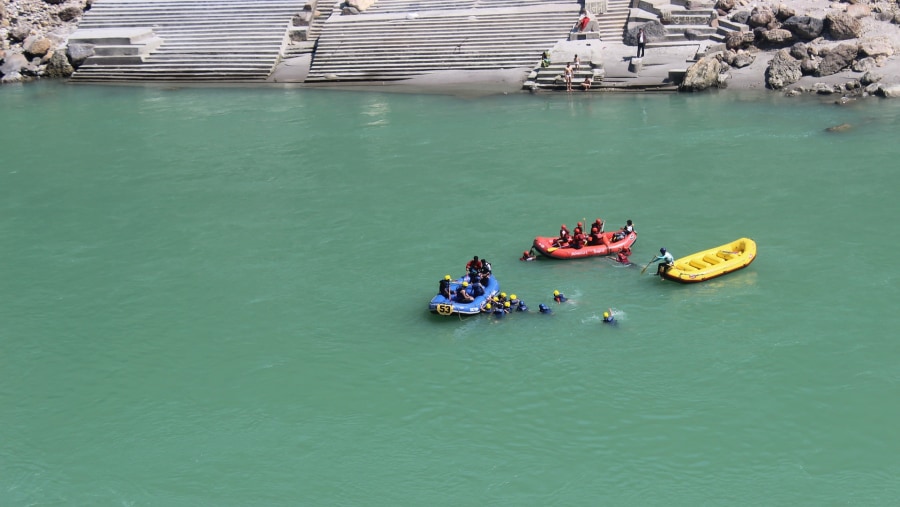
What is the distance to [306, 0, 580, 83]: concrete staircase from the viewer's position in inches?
2121

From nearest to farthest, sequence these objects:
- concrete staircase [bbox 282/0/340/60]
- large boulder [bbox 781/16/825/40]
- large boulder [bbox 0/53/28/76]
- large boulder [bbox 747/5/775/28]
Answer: large boulder [bbox 781/16/825/40] → large boulder [bbox 747/5/775/28] → concrete staircase [bbox 282/0/340/60] → large boulder [bbox 0/53/28/76]

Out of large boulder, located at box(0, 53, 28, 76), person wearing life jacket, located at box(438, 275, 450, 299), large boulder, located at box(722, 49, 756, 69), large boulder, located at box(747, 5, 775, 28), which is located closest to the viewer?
person wearing life jacket, located at box(438, 275, 450, 299)

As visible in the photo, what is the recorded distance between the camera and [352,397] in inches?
941

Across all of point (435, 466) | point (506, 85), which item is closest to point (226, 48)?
point (506, 85)

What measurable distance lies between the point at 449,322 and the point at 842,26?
32494 mm

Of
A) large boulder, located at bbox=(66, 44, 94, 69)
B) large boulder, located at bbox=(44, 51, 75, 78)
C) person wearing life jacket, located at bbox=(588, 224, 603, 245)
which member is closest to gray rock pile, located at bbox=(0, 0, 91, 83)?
large boulder, located at bbox=(44, 51, 75, 78)

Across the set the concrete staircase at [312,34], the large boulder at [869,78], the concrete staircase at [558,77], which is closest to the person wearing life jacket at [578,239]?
the concrete staircase at [558,77]

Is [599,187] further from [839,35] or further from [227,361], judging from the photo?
[839,35]

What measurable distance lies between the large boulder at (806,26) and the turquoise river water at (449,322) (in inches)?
257

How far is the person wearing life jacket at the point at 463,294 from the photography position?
2688 cm

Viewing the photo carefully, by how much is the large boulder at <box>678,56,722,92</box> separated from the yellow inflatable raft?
20.5 m

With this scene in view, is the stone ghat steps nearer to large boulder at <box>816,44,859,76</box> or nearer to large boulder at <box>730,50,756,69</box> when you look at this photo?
large boulder at <box>730,50,756,69</box>

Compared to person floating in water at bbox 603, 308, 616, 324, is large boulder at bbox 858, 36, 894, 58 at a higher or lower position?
higher

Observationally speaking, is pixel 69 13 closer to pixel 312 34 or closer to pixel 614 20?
pixel 312 34
